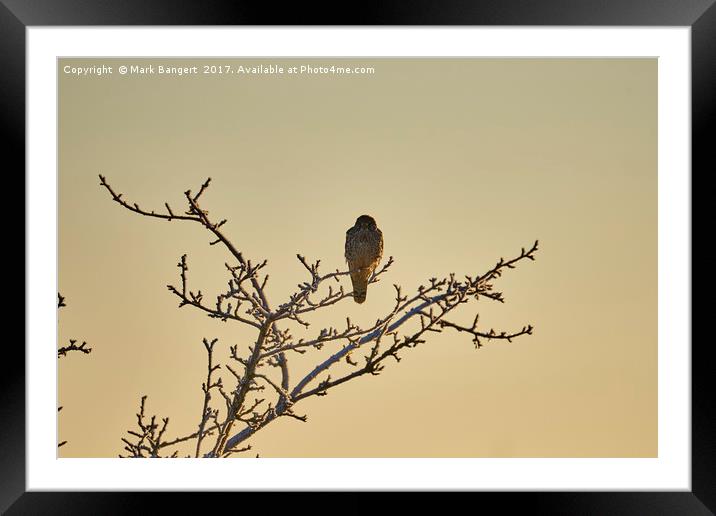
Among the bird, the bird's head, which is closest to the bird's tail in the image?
the bird

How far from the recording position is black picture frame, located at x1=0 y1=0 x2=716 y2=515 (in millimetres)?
2836

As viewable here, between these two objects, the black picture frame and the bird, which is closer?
the black picture frame

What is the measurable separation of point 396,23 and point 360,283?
6.29 ft

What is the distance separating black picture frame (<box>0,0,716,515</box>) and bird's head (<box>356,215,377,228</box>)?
6.83 ft

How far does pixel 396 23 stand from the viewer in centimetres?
284

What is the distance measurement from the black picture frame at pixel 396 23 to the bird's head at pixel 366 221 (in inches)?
82.0

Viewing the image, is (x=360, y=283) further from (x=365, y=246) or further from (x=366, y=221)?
(x=366, y=221)

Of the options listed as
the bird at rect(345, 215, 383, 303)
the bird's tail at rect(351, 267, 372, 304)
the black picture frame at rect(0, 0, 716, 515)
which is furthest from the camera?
the bird at rect(345, 215, 383, 303)

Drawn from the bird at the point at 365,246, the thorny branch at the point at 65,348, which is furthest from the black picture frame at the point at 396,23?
the bird at the point at 365,246

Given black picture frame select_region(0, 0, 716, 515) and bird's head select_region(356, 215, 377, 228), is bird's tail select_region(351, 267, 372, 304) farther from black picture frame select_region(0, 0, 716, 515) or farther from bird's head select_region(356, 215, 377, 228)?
black picture frame select_region(0, 0, 716, 515)

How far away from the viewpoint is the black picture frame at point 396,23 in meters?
2.84
